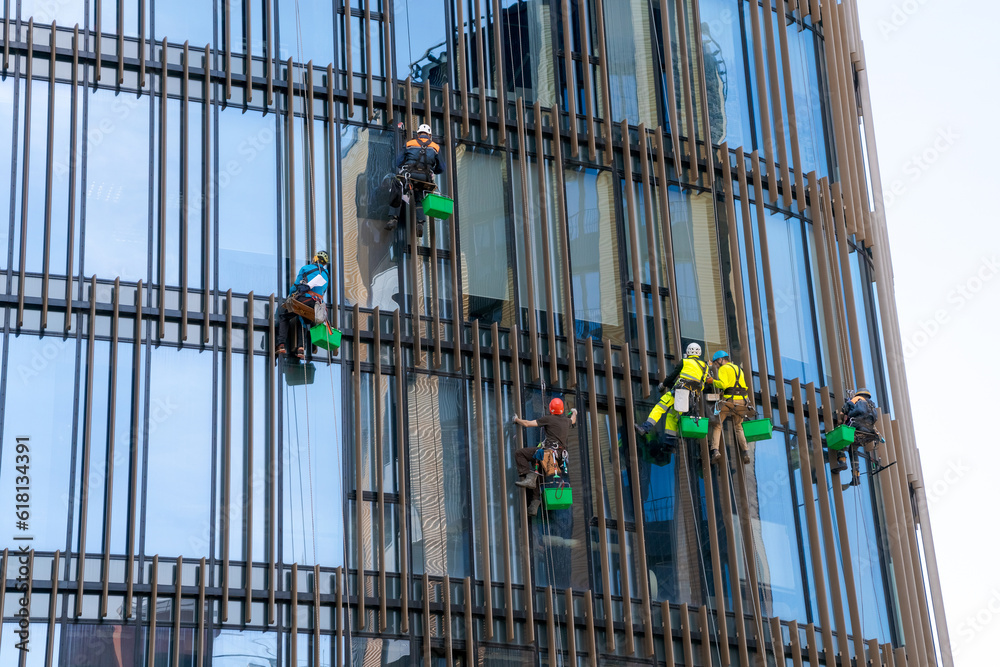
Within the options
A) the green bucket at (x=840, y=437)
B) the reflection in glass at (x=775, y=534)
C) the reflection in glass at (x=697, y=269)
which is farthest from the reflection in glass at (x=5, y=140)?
the green bucket at (x=840, y=437)

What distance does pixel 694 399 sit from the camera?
987 inches

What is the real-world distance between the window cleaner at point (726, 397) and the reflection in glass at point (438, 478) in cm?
420

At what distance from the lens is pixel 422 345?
24.4 meters

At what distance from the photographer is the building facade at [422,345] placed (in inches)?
867

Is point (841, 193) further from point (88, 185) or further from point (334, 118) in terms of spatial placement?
point (88, 185)

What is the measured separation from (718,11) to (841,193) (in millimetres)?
4159

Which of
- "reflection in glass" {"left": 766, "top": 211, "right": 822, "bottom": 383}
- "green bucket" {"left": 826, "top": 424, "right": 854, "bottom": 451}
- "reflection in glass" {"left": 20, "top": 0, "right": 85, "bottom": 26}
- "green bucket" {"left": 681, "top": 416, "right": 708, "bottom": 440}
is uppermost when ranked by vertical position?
"reflection in glass" {"left": 20, "top": 0, "right": 85, "bottom": 26}

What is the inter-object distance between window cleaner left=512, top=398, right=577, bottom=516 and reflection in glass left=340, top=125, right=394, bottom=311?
9.71 feet

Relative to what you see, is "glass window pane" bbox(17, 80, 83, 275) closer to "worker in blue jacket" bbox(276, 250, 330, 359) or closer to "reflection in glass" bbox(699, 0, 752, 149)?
"worker in blue jacket" bbox(276, 250, 330, 359)

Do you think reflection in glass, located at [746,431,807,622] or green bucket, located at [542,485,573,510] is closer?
green bucket, located at [542,485,573,510]

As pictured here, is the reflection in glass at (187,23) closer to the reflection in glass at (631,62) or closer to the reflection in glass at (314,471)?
the reflection in glass at (314,471)

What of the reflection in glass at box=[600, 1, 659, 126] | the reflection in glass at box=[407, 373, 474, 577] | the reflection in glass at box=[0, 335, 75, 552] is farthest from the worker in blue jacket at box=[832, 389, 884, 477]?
the reflection in glass at box=[0, 335, 75, 552]

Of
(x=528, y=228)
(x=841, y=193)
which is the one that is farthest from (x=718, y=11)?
(x=528, y=228)

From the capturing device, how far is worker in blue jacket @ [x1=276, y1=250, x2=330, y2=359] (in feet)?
75.6
